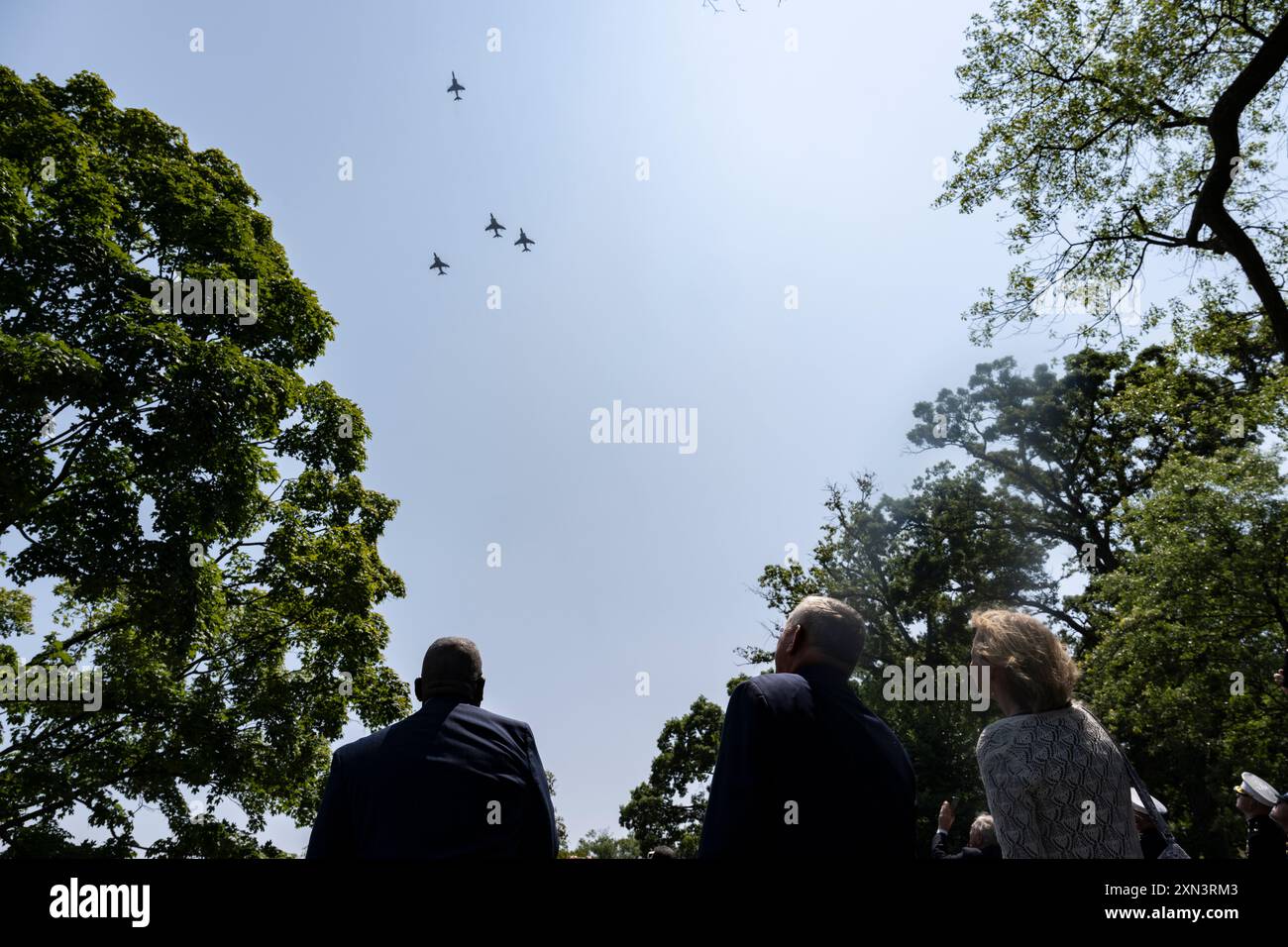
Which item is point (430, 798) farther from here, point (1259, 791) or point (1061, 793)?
A: point (1259, 791)

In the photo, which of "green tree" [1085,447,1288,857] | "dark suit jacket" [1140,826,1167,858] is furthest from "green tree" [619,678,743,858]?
"dark suit jacket" [1140,826,1167,858]

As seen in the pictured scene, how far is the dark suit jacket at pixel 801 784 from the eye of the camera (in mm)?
2357

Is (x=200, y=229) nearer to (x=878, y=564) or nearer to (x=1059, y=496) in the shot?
(x=878, y=564)

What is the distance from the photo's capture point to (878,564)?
34.8 meters

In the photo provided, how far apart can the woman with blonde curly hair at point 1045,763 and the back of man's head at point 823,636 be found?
30.1 inches

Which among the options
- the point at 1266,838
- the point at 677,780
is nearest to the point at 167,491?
the point at 1266,838

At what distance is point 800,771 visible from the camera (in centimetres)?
247

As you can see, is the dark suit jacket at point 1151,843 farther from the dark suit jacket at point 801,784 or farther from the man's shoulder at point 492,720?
the man's shoulder at point 492,720

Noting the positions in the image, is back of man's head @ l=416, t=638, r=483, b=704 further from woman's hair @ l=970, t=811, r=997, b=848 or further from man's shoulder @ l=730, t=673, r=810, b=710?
woman's hair @ l=970, t=811, r=997, b=848

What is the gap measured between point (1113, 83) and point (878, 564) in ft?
73.4

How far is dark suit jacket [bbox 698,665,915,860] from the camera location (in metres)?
2.36

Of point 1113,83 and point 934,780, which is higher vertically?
point 1113,83
